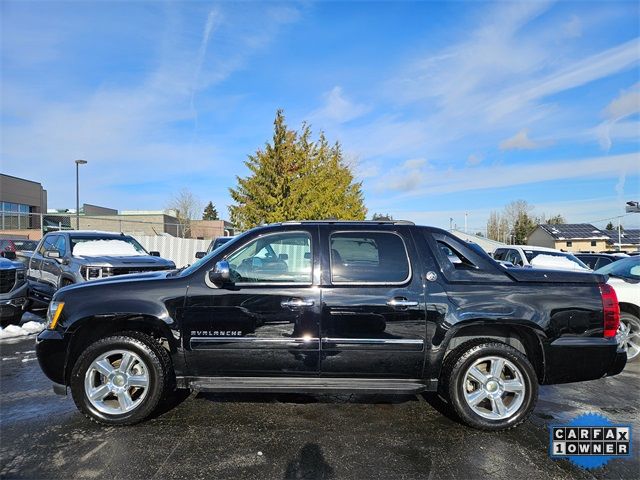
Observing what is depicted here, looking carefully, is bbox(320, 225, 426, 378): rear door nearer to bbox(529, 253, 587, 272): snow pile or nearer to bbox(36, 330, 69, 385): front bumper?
bbox(36, 330, 69, 385): front bumper

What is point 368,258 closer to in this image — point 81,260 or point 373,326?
point 373,326

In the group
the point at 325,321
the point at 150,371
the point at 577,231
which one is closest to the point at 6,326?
the point at 150,371

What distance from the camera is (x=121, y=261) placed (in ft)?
25.7

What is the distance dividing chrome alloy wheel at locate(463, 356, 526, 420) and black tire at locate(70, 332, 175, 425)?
2777 mm

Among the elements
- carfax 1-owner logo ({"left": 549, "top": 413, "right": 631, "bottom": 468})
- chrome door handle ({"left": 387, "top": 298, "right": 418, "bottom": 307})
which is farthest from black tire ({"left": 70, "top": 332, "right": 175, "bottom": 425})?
carfax 1-owner logo ({"left": 549, "top": 413, "right": 631, "bottom": 468})

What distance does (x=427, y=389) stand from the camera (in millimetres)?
3693

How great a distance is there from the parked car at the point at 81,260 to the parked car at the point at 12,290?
2.18 ft

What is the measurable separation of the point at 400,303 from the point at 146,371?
2.38 m

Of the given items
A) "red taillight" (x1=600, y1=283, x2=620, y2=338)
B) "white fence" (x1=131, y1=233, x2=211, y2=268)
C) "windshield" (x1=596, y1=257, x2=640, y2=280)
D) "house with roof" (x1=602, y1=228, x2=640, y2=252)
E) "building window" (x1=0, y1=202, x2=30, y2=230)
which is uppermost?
"building window" (x1=0, y1=202, x2=30, y2=230)

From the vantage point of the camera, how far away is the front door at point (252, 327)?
12.0 ft

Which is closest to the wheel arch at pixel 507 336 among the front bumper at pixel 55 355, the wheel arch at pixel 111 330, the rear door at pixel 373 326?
the rear door at pixel 373 326

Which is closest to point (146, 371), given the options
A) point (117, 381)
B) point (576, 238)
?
point (117, 381)

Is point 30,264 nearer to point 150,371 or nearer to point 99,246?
point 99,246

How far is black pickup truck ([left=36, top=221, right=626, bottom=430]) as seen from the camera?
3656mm
